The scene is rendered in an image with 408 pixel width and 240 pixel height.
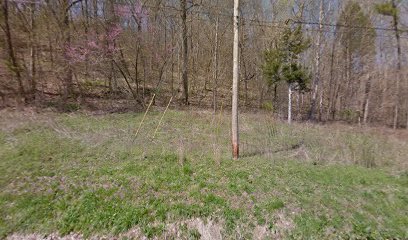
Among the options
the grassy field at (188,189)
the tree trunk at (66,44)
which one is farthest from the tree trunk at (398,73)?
the tree trunk at (66,44)

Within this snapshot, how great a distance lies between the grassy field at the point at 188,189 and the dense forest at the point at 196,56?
500 centimetres

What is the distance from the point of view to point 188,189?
5.34 m

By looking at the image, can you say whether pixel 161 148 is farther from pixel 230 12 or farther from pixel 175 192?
pixel 230 12

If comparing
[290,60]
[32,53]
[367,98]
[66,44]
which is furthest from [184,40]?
[367,98]

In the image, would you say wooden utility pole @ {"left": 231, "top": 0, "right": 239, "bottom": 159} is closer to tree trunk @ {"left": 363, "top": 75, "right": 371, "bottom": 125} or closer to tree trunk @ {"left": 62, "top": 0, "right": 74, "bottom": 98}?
tree trunk @ {"left": 62, "top": 0, "right": 74, "bottom": 98}

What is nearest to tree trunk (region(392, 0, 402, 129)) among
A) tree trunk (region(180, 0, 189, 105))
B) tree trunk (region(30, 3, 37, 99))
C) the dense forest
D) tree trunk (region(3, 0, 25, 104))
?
the dense forest

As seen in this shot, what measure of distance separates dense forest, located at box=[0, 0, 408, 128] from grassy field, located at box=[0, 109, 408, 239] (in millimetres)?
5001

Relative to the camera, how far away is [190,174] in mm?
6098

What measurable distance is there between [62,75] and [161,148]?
30.6 feet

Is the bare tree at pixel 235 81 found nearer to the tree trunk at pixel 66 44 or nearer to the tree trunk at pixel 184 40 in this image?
the tree trunk at pixel 66 44

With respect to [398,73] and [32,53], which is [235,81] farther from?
[398,73]

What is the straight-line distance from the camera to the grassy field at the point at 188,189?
4309mm

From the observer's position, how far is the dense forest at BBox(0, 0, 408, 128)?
12.8 m

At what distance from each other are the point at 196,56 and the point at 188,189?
17917 millimetres
